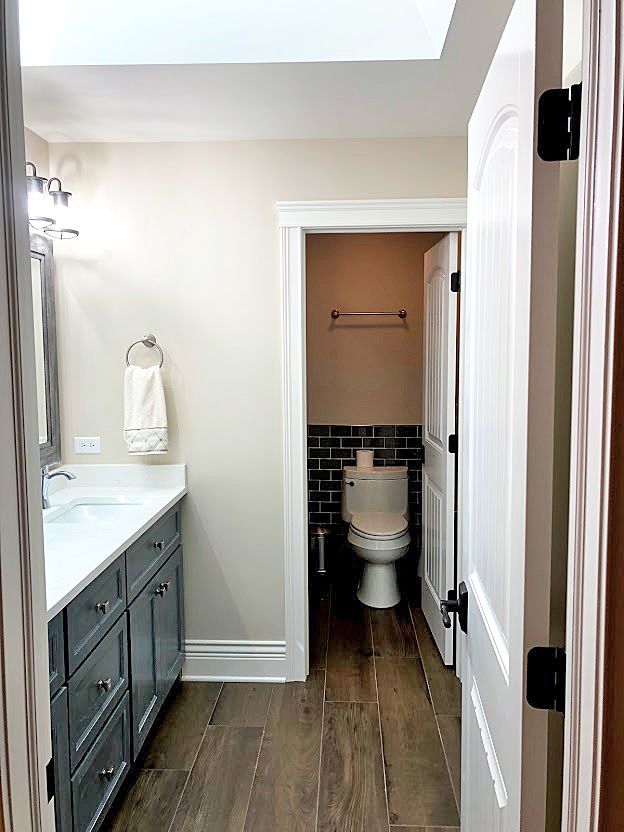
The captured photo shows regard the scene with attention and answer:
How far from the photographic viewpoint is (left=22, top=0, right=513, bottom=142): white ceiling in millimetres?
2205

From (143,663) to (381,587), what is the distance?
73.2 inches

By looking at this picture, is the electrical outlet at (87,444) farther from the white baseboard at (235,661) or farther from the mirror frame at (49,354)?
the white baseboard at (235,661)

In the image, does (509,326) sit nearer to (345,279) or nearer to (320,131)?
(320,131)

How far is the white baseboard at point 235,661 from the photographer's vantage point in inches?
124

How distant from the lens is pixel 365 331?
4.41 metres

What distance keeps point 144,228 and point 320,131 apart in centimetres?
86

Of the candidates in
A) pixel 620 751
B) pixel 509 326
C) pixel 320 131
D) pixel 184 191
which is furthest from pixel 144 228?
pixel 620 751

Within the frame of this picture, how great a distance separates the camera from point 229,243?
2.97 meters

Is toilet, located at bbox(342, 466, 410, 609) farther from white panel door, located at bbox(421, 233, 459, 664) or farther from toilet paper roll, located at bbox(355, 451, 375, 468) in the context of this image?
white panel door, located at bbox(421, 233, 459, 664)

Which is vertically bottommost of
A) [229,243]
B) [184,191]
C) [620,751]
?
[620,751]

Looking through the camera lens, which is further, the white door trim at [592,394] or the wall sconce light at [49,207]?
the wall sconce light at [49,207]

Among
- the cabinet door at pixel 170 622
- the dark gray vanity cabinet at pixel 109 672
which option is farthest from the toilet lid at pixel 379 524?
the dark gray vanity cabinet at pixel 109 672

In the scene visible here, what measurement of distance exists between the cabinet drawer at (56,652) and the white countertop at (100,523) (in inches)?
2.6

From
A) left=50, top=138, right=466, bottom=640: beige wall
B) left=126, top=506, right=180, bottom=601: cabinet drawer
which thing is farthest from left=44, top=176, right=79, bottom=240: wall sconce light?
left=126, top=506, right=180, bottom=601: cabinet drawer
